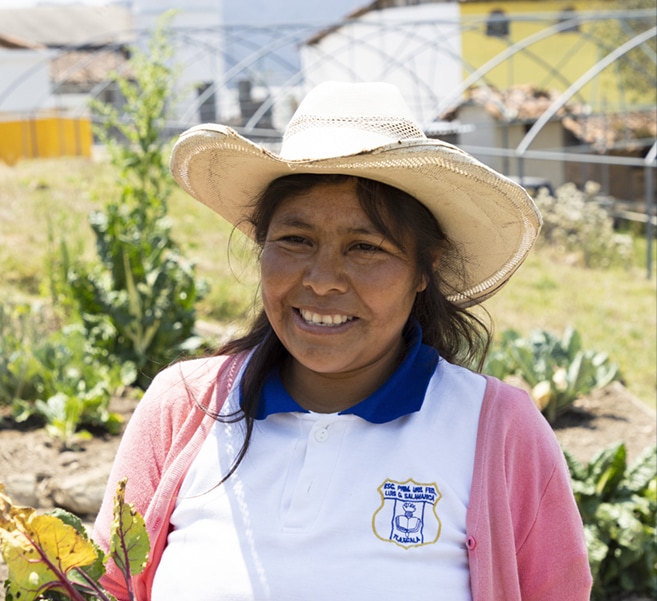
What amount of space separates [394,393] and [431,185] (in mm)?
353

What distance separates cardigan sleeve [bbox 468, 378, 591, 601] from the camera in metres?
1.50

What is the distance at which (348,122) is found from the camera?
162 cm

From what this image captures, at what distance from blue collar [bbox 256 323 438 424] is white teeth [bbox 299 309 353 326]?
140 millimetres

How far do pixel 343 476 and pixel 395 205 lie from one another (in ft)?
1.50

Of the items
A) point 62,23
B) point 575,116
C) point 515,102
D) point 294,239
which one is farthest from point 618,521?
point 62,23

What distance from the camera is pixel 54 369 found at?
464 centimetres

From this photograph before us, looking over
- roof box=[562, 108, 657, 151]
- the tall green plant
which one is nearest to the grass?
the tall green plant

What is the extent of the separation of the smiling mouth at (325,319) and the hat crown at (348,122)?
26 centimetres

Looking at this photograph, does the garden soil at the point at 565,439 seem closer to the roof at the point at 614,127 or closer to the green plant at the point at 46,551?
the green plant at the point at 46,551

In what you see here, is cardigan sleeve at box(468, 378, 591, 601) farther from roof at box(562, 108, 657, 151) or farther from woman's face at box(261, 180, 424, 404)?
roof at box(562, 108, 657, 151)

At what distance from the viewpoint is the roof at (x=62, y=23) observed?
47.6m

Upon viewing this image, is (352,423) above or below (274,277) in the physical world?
below

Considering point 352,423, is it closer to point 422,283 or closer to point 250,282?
point 422,283

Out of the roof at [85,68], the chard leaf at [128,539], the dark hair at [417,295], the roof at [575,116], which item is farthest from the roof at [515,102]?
the roof at [85,68]
